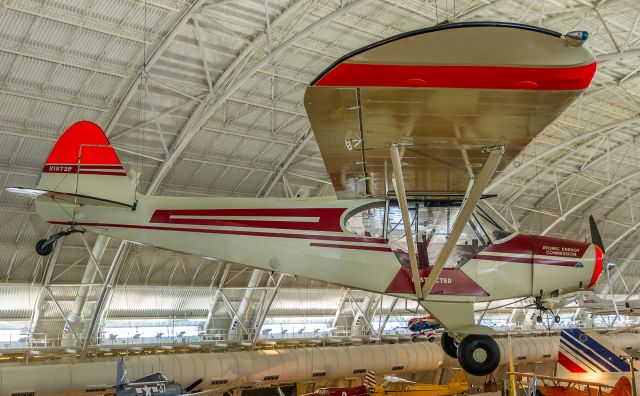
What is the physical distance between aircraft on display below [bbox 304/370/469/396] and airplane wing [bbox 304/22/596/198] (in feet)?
50.8

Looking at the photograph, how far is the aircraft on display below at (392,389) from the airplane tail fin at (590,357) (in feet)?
31.6

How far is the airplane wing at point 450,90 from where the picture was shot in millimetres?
5371

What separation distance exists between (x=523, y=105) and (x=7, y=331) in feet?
76.7

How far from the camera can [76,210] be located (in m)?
10.7

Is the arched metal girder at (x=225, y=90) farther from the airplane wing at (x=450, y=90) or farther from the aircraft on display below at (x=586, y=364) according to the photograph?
the airplane wing at (x=450, y=90)

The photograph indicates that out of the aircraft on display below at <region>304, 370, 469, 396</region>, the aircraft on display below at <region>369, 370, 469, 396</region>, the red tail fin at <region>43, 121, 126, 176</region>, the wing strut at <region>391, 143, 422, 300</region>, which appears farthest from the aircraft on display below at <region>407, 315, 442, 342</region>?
the red tail fin at <region>43, 121, 126, 176</region>

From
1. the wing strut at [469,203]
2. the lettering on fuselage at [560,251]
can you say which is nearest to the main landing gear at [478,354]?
the wing strut at [469,203]

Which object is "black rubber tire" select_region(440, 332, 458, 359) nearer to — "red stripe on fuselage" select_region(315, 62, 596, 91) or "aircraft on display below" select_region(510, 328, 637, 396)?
"aircraft on display below" select_region(510, 328, 637, 396)

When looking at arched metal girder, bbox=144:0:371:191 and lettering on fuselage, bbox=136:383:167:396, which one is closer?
lettering on fuselage, bbox=136:383:167:396

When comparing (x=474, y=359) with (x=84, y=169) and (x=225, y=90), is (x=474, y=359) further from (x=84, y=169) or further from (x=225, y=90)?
(x=225, y=90)

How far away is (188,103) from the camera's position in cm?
2027

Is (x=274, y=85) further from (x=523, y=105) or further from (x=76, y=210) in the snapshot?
(x=523, y=105)

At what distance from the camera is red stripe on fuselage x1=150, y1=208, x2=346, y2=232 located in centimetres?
1073

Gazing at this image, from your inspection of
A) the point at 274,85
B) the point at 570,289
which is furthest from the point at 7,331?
the point at 570,289
